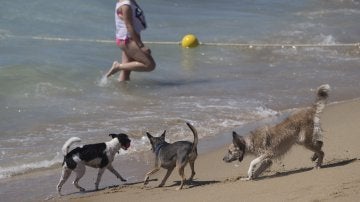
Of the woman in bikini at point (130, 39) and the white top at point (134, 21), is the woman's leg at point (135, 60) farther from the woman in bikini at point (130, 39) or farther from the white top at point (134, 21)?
the white top at point (134, 21)

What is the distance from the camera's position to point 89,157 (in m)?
7.21

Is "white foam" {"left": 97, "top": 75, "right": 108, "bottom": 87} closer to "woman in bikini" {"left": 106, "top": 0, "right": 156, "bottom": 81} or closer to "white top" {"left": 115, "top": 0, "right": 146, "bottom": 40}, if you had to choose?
"woman in bikini" {"left": 106, "top": 0, "right": 156, "bottom": 81}

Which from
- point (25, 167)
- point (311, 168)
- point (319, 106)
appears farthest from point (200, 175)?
point (25, 167)

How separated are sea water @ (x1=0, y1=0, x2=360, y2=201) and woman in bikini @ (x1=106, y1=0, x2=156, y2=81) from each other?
0.34 m

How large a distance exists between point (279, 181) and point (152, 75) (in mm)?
6828

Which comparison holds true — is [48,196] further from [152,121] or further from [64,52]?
[64,52]

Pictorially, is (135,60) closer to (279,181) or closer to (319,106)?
(319,106)

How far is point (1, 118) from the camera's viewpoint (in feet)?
32.4

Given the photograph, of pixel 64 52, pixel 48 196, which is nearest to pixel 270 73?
pixel 64 52

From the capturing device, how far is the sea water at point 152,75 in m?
9.34

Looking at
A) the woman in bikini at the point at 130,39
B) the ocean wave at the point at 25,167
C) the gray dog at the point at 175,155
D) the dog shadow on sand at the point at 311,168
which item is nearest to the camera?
the dog shadow on sand at the point at 311,168

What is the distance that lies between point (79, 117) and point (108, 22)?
27.0 ft

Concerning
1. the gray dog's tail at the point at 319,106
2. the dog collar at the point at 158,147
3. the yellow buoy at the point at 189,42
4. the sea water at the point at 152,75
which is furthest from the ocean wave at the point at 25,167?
the yellow buoy at the point at 189,42

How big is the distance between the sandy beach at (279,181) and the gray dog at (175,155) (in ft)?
0.46
